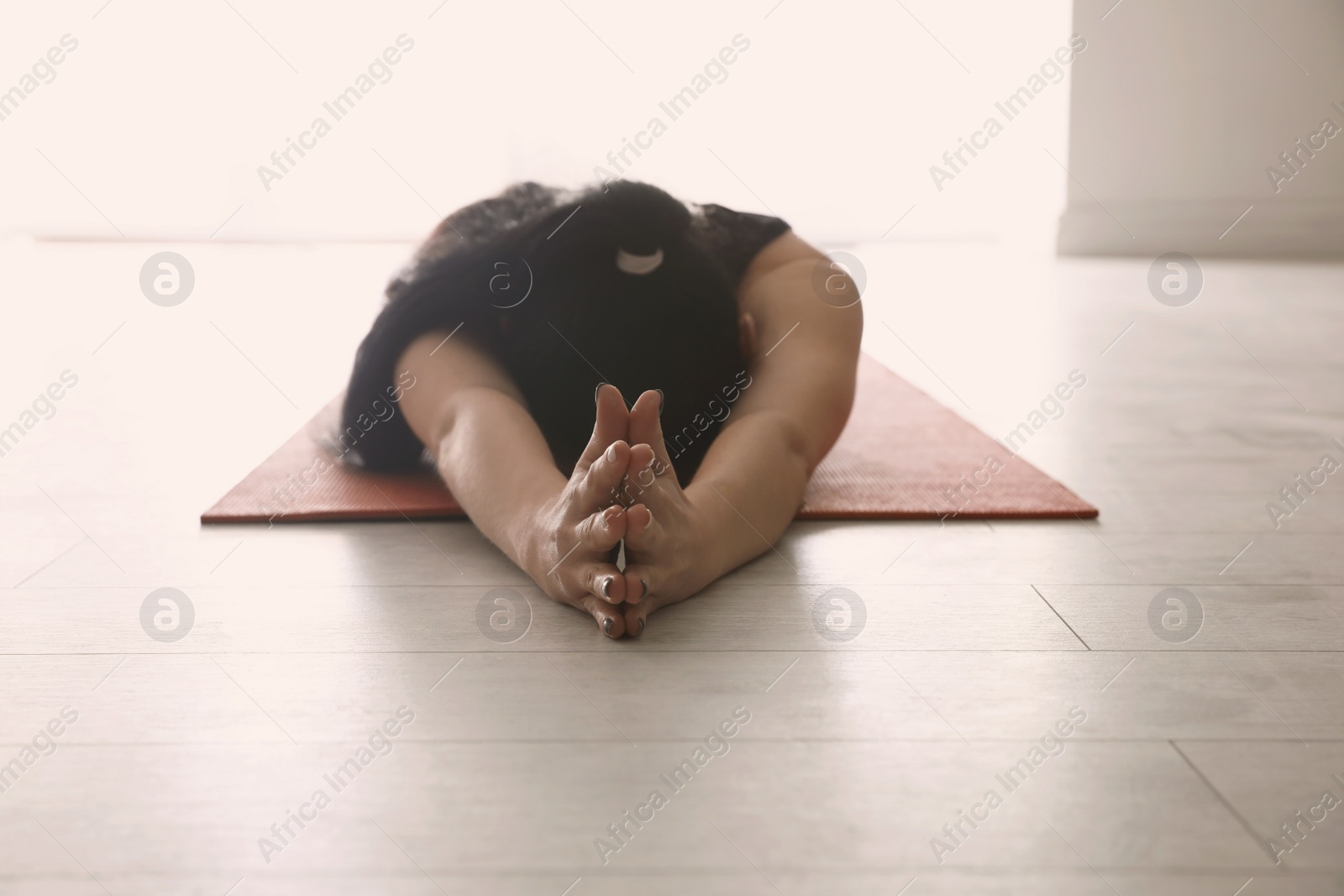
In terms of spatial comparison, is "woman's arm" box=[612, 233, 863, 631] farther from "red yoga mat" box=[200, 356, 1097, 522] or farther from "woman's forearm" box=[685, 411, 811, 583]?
"red yoga mat" box=[200, 356, 1097, 522]

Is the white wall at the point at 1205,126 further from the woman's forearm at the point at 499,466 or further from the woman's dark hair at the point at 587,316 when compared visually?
the woman's forearm at the point at 499,466

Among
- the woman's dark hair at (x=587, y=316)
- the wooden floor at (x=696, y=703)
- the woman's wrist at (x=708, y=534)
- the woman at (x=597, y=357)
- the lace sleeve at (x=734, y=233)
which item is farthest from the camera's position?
the lace sleeve at (x=734, y=233)

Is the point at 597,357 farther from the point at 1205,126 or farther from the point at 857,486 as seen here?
the point at 1205,126

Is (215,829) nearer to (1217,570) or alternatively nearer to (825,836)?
(825,836)

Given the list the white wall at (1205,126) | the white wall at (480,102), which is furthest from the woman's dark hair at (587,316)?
the white wall at (1205,126)

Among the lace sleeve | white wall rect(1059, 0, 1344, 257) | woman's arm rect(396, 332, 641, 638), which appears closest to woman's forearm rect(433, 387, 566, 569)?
woman's arm rect(396, 332, 641, 638)

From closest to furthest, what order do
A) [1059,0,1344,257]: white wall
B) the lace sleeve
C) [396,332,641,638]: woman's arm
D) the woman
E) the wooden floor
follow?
the wooden floor
[396,332,641,638]: woman's arm
the woman
the lace sleeve
[1059,0,1344,257]: white wall

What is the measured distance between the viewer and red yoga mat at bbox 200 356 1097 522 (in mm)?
1451

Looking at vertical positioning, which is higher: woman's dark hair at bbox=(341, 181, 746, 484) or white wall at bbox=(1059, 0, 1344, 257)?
woman's dark hair at bbox=(341, 181, 746, 484)

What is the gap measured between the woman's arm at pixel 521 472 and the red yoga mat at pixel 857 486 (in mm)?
165

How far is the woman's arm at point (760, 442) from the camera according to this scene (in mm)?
1040

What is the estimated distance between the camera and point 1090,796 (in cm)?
80

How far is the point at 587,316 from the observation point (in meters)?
1.32

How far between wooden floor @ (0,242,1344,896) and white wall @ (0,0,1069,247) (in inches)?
135
